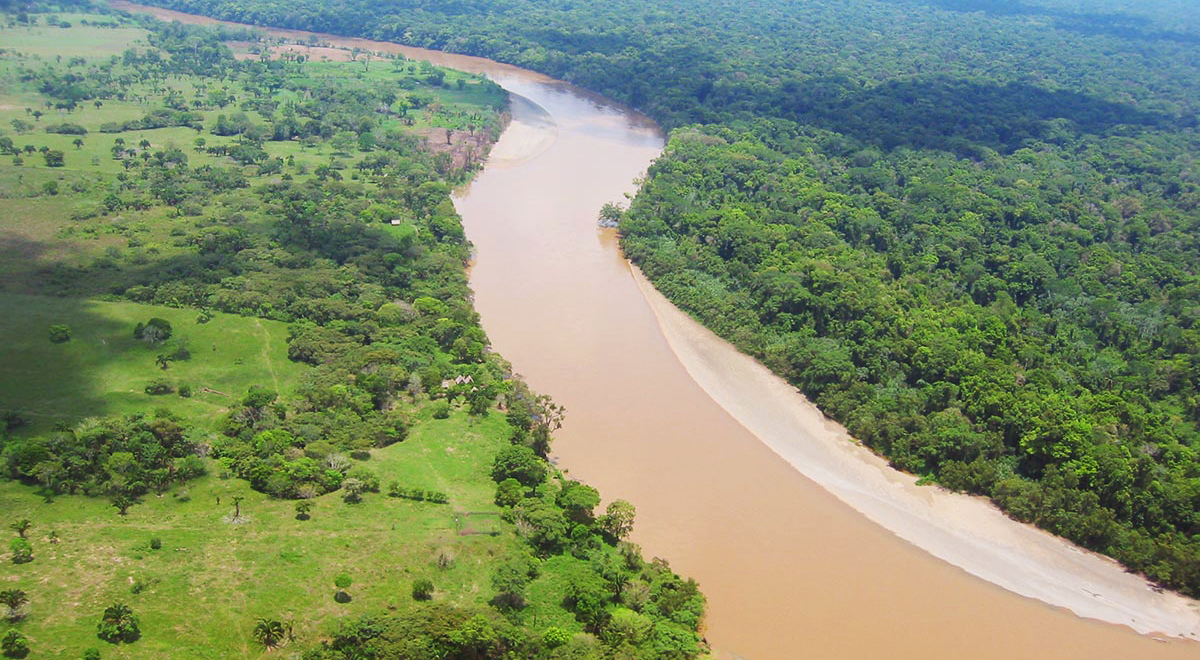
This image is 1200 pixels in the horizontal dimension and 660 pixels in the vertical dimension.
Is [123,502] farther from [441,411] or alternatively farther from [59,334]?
[59,334]

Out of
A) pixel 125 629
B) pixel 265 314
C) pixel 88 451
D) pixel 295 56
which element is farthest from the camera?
pixel 295 56

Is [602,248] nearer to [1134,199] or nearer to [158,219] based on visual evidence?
[158,219]

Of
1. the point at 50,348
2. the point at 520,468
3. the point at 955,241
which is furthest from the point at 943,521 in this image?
the point at 50,348

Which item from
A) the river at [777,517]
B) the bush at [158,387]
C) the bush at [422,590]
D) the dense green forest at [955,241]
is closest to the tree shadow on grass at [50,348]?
the bush at [158,387]

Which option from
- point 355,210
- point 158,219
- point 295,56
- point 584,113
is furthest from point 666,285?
point 295,56

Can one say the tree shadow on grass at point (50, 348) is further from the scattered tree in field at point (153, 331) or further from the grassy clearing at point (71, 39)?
the grassy clearing at point (71, 39)

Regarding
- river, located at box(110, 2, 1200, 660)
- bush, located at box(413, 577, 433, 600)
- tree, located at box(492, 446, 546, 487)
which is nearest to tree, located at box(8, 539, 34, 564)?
bush, located at box(413, 577, 433, 600)

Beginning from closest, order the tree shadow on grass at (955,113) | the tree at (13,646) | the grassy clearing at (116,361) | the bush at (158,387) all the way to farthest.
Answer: the tree at (13,646) → the grassy clearing at (116,361) → the bush at (158,387) → the tree shadow on grass at (955,113)
